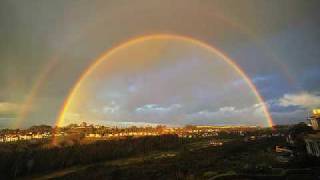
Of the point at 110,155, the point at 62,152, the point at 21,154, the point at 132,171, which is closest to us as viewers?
the point at 132,171

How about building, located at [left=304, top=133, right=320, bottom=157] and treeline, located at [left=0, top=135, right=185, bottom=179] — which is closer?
building, located at [left=304, top=133, right=320, bottom=157]

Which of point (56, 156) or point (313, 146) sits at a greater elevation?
point (313, 146)

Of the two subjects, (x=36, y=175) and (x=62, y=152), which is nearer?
(x=36, y=175)

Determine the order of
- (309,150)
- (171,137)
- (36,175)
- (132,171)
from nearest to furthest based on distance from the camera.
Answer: (309,150) → (132,171) → (36,175) → (171,137)

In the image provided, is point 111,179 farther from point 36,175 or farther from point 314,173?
point 314,173

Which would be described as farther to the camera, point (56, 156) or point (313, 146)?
point (56, 156)

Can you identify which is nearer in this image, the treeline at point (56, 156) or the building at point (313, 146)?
the building at point (313, 146)

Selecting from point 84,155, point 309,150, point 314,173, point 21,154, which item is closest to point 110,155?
point 84,155
